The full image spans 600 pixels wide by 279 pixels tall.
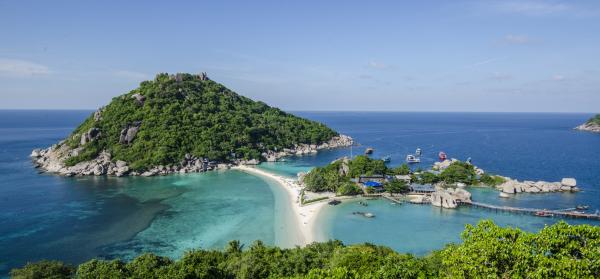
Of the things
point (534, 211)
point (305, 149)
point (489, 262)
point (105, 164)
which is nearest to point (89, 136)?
point (105, 164)

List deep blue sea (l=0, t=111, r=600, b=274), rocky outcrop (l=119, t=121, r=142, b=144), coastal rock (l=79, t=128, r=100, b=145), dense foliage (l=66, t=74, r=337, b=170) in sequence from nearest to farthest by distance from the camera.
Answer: deep blue sea (l=0, t=111, r=600, b=274), dense foliage (l=66, t=74, r=337, b=170), coastal rock (l=79, t=128, r=100, b=145), rocky outcrop (l=119, t=121, r=142, b=144)

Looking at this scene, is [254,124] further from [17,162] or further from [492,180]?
[492,180]

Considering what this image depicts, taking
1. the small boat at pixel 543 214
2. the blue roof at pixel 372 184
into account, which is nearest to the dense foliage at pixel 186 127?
the blue roof at pixel 372 184

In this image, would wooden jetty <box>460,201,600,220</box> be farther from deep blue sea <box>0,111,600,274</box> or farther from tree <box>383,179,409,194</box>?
tree <box>383,179,409,194</box>

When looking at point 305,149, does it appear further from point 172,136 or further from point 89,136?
point 89,136

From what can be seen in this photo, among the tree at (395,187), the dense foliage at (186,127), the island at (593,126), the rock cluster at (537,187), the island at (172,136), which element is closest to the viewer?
the tree at (395,187)

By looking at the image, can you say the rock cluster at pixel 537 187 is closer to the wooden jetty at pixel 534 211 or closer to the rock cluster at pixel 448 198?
the wooden jetty at pixel 534 211

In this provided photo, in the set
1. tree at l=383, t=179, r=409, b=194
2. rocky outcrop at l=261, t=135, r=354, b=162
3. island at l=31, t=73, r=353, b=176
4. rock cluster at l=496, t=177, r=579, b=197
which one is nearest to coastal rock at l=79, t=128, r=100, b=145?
island at l=31, t=73, r=353, b=176
